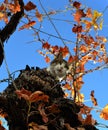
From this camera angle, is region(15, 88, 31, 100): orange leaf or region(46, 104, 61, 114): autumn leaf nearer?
region(15, 88, 31, 100): orange leaf

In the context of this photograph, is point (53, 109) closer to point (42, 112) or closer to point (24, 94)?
point (42, 112)

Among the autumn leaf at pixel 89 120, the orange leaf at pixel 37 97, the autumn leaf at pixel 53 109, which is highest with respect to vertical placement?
the orange leaf at pixel 37 97

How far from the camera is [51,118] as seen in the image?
137 inches

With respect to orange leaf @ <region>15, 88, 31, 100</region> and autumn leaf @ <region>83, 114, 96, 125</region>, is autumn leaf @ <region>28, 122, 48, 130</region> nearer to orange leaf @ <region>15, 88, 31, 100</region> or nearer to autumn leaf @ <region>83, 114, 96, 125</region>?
orange leaf @ <region>15, 88, 31, 100</region>

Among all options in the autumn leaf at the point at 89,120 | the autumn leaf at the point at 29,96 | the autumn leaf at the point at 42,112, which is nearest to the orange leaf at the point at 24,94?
the autumn leaf at the point at 29,96

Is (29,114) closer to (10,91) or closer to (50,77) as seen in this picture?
(10,91)

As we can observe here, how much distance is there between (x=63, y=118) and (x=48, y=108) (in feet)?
0.72

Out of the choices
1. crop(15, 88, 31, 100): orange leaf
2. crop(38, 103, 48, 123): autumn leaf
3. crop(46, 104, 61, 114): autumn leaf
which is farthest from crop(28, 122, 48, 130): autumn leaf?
crop(15, 88, 31, 100): orange leaf

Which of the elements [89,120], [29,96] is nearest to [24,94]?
[29,96]

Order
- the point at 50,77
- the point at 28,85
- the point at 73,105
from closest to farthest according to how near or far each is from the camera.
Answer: the point at 73,105 < the point at 28,85 < the point at 50,77

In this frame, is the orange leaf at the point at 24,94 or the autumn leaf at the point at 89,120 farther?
the autumn leaf at the point at 89,120

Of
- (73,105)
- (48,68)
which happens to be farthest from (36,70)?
(73,105)

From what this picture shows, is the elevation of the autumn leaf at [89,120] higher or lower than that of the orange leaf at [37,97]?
lower

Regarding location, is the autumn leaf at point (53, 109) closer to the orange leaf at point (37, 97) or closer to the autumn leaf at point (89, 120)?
the orange leaf at point (37, 97)
